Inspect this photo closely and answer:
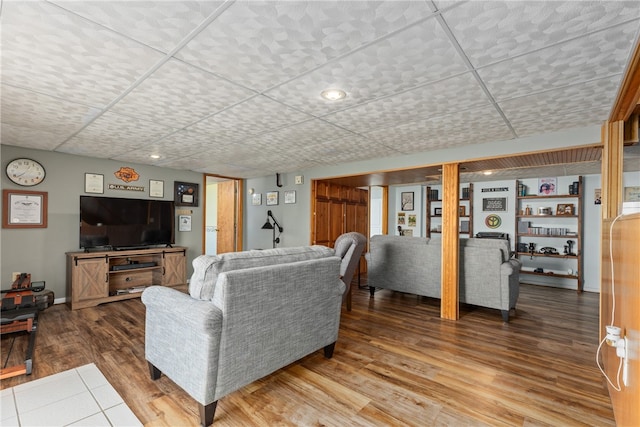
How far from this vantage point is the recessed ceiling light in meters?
2.17

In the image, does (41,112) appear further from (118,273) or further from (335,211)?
(335,211)

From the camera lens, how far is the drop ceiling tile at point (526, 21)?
4.25 feet

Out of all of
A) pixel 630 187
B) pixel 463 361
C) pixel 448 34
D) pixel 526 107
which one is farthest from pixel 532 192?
pixel 448 34

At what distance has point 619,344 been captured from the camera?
4.69 feet

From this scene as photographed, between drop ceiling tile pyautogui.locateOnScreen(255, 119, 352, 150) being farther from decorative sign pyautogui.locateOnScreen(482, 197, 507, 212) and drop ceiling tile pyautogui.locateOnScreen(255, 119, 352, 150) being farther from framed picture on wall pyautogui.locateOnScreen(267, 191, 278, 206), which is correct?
decorative sign pyautogui.locateOnScreen(482, 197, 507, 212)

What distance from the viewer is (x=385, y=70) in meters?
1.88

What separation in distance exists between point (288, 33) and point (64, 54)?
4.24 feet

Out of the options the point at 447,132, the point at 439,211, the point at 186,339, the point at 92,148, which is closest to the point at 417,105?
the point at 447,132

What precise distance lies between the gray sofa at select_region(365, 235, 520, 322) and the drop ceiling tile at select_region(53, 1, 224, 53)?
12.3ft

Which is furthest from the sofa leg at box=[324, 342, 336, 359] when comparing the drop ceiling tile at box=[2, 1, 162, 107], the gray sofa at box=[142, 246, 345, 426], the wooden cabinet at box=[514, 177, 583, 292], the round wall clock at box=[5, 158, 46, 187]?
the wooden cabinet at box=[514, 177, 583, 292]

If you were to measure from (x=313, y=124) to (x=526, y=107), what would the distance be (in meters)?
1.78

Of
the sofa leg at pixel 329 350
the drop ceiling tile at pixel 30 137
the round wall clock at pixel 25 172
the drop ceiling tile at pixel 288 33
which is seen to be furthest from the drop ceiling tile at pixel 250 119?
the round wall clock at pixel 25 172

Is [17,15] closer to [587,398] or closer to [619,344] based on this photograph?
[619,344]

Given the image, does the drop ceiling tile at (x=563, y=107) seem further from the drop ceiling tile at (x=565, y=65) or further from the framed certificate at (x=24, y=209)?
the framed certificate at (x=24, y=209)
